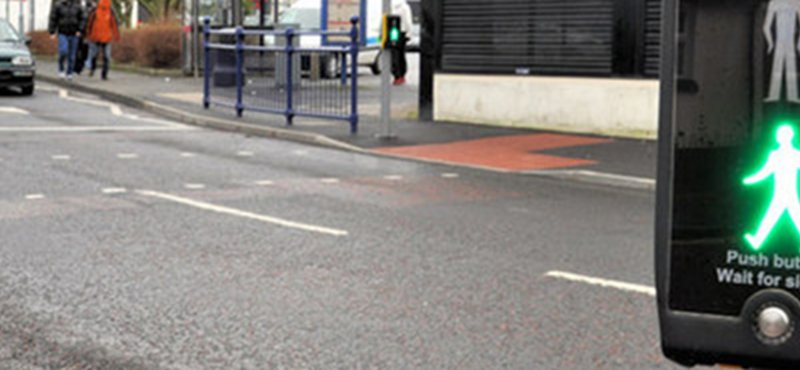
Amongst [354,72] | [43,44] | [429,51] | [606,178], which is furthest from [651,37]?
[43,44]

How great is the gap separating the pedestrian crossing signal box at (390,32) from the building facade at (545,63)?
261cm

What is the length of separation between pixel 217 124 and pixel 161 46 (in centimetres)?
1203

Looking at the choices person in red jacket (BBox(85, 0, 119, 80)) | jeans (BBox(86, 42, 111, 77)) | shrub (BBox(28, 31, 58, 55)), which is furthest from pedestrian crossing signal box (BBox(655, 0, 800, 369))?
shrub (BBox(28, 31, 58, 55))

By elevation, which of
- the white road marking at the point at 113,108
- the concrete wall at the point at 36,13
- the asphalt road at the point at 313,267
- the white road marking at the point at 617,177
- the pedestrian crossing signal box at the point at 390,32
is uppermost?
the concrete wall at the point at 36,13

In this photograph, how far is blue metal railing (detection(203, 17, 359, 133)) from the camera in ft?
59.6

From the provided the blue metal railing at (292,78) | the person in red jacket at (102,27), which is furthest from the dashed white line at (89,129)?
the person in red jacket at (102,27)

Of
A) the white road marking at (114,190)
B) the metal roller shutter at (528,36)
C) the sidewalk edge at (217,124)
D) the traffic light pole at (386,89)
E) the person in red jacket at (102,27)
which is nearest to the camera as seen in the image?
the white road marking at (114,190)

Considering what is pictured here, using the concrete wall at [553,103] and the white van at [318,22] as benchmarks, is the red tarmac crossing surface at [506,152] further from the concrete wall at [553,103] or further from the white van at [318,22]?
the white van at [318,22]

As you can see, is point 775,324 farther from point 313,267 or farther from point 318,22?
point 318,22

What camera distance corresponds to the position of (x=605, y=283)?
7.79 meters

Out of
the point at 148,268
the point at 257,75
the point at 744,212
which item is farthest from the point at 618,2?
the point at 744,212

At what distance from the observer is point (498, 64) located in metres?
19.1

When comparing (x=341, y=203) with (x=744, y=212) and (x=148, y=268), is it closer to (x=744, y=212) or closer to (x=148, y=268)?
(x=148, y=268)

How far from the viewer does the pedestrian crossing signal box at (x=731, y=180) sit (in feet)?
8.54
